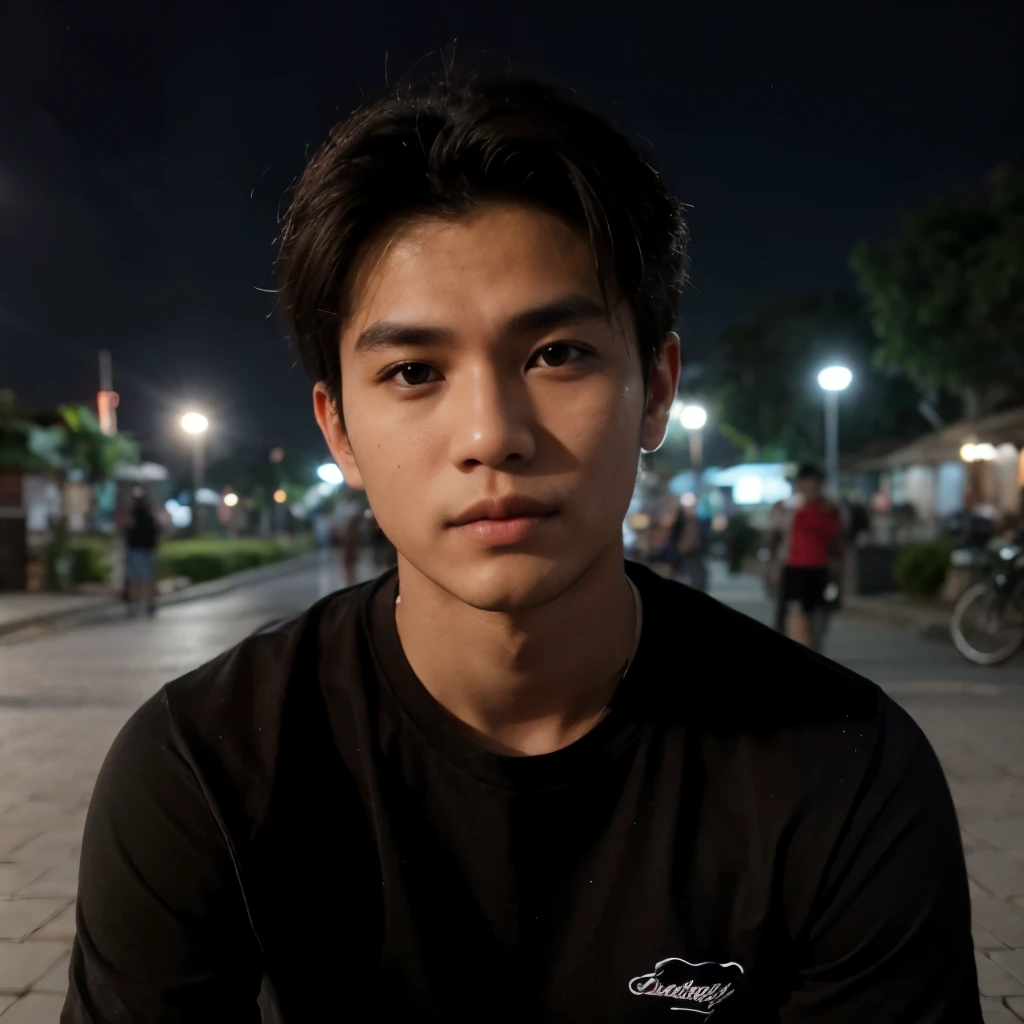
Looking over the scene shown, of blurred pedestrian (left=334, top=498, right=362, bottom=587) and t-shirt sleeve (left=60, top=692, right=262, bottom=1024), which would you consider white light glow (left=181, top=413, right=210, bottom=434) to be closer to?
blurred pedestrian (left=334, top=498, right=362, bottom=587)

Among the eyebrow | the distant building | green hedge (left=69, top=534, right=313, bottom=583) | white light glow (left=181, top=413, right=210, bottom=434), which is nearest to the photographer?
the eyebrow

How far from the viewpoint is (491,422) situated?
1.60 metres

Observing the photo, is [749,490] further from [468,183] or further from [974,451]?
[468,183]

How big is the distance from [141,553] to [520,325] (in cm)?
1601

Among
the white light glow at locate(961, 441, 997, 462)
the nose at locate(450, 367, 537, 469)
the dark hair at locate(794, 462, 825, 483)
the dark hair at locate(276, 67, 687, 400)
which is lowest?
the nose at locate(450, 367, 537, 469)

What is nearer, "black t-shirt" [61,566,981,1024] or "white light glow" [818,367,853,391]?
"black t-shirt" [61,566,981,1024]

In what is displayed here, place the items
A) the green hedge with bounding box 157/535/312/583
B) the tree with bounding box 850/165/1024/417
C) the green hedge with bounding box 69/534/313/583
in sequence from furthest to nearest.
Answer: the green hedge with bounding box 157/535/312/583 → the tree with bounding box 850/165/1024/417 → the green hedge with bounding box 69/534/313/583

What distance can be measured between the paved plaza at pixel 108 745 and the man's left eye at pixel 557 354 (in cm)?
255

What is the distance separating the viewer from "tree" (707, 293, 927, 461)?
46.0 meters

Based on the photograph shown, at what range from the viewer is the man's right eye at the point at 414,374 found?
66.5 inches

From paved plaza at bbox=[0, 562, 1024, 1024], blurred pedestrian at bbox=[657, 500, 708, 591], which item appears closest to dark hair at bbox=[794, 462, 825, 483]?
paved plaza at bbox=[0, 562, 1024, 1024]

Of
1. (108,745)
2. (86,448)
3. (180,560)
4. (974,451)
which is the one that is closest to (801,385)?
(974,451)

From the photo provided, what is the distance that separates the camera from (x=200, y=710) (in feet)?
5.59

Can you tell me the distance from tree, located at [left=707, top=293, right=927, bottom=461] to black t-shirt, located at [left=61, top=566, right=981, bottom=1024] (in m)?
45.3
